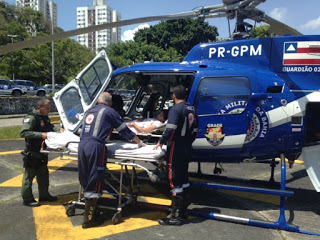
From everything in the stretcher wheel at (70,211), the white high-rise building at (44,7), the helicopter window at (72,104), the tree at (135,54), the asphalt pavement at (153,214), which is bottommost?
the asphalt pavement at (153,214)

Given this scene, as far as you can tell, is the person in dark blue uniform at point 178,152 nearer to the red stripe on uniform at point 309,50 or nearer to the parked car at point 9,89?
the red stripe on uniform at point 309,50

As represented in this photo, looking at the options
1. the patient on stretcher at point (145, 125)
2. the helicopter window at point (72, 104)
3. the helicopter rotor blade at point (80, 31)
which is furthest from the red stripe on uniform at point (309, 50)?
the helicopter window at point (72, 104)

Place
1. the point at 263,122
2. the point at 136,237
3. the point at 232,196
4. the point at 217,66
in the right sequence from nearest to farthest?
1. the point at 136,237
2. the point at 263,122
3. the point at 217,66
4. the point at 232,196

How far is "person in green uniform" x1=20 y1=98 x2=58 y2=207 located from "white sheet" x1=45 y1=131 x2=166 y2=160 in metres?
0.17

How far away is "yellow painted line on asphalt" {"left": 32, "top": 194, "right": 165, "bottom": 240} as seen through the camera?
3969 mm

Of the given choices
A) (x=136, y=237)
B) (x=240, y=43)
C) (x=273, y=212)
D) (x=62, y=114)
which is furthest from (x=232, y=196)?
(x=62, y=114)

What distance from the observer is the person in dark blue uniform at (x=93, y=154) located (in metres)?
4.11

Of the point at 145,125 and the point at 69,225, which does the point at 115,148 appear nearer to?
the point at 145,125

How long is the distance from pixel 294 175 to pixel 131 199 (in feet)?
15.2

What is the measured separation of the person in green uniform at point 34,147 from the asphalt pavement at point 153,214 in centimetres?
33

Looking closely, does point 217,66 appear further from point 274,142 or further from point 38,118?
point 38,118

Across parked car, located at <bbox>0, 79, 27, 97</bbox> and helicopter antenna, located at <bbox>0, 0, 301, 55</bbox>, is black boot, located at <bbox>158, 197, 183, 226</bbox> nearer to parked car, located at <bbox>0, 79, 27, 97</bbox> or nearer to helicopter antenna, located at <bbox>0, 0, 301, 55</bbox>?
helicopter antenna, located at <bbox>0, 0, 301, 55</bbox>

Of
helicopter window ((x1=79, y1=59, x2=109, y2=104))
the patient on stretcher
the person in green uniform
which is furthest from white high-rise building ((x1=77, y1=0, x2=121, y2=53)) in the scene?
the person in green uniform

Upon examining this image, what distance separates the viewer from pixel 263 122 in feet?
15.7
